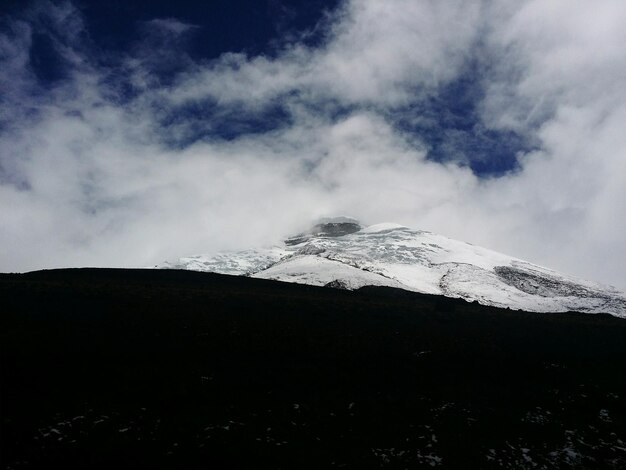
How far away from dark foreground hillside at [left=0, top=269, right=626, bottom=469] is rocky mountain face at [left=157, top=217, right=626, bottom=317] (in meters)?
47.2

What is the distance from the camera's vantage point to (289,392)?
24266mm

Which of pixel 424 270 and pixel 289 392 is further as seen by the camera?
pixel 424 270

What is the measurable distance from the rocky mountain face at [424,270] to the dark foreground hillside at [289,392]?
155 ft

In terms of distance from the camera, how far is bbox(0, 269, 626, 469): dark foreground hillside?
57.6 feet

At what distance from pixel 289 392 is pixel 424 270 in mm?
107277

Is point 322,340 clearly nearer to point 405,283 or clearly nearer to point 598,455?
point 598,455

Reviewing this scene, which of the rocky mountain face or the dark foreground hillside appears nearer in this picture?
the dark foreground hillside

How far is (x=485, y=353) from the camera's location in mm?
36750

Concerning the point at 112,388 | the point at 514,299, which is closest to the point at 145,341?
the point at 112,388

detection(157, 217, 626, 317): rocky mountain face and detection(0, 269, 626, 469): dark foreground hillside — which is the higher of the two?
detection(157, 217, 626, 317): rocky mountain face

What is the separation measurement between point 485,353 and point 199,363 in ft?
76.3

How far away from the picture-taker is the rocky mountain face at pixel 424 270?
92.3 m

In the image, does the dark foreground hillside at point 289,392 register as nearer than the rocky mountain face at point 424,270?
Yes

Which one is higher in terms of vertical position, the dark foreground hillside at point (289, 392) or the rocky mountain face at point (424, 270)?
the rocky mountain face at point (424, 270)
